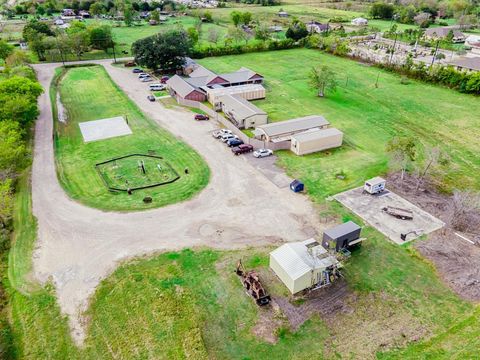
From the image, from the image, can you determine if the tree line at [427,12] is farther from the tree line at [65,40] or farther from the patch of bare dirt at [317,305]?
the patch of bare dirt at [317,305]

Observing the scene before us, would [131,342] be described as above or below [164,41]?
below

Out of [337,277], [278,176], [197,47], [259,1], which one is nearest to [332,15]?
[259,1]

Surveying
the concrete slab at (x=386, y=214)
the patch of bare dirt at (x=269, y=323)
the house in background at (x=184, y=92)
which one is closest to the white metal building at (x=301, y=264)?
the patch of bare dirt at (x=269, y=323)

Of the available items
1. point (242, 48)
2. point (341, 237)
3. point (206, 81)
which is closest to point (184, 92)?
point (206, 81)

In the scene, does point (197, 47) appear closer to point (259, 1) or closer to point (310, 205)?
point (310, 205)

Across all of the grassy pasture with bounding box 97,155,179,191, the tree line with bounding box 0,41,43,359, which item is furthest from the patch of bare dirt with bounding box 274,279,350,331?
the grassy pasture with bounding box 97,155,179,191

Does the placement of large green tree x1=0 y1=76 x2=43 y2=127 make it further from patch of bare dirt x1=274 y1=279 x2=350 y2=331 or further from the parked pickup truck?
patch of bare dirt x1=274 y1=279 x2=350 y2=331

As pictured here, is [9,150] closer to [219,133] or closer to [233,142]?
[219,133]
